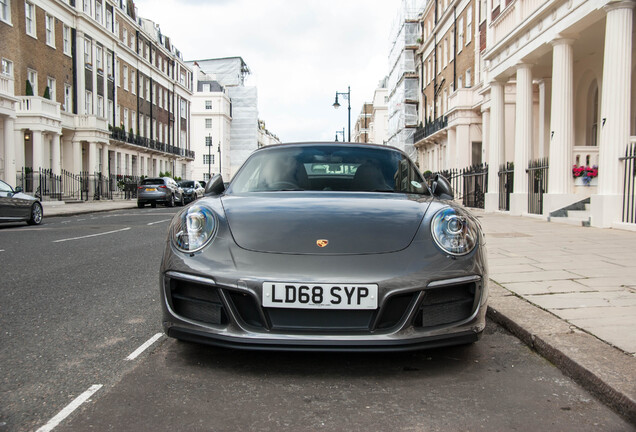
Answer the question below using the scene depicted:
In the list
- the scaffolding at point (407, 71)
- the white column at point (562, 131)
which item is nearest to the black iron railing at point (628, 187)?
the white column at point (562, 131)

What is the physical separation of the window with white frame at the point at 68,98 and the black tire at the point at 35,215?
68.5 ft

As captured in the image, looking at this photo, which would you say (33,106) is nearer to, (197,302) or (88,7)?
Result: (88,7)

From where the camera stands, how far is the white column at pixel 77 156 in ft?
113

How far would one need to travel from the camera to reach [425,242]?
291cm

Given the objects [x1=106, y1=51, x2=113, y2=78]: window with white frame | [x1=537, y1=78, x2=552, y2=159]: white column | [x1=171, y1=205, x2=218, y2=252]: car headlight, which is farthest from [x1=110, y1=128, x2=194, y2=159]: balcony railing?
[x1=171, y1=205, x2=218, y2=252]: car headlight

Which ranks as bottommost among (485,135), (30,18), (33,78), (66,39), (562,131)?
(562,131)

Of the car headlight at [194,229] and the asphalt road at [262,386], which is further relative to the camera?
the car headlight at [194,229]

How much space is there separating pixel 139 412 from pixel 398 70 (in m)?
47.6

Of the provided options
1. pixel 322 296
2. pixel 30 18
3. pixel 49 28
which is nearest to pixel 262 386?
pixel 322 296

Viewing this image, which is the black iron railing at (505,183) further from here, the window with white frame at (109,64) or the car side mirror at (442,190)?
the window with white frame at (109,64)

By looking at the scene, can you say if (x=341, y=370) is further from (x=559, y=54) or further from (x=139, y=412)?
(x=559, y=54)

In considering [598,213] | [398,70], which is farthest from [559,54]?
[398,70]

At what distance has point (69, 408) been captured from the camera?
238 cm

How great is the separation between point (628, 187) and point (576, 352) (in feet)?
27.4
